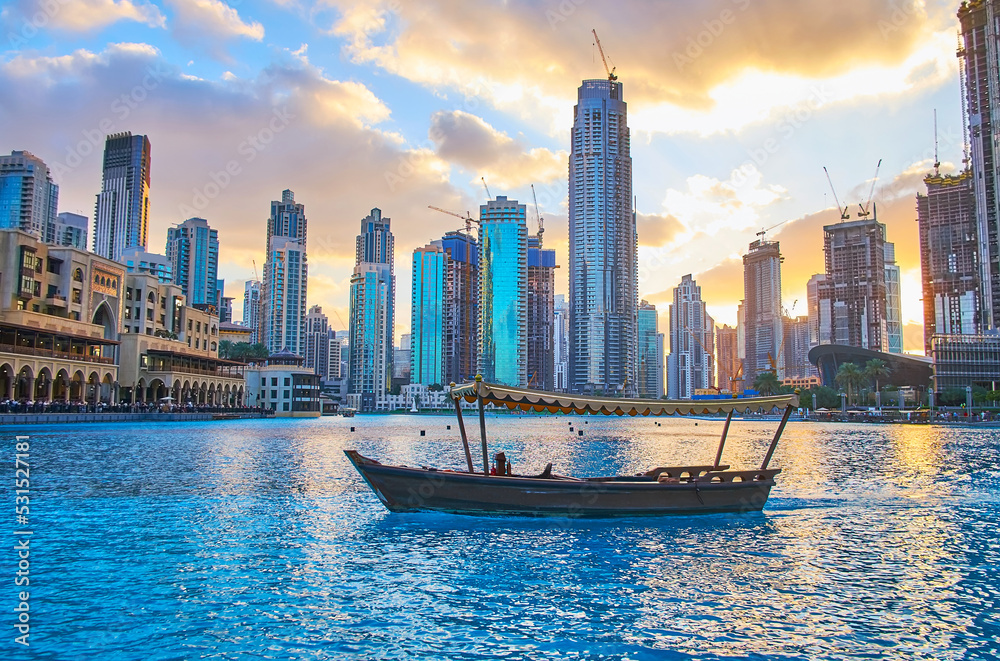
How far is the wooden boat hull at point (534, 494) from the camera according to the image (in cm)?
2066

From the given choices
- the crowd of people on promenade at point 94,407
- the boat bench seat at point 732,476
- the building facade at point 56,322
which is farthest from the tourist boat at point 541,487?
the building facade at point 56,322

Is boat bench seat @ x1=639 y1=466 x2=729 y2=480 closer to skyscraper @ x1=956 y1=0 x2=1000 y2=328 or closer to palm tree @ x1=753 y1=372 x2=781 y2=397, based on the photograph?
palm tree @ x1=753 y1=372 x2=781 y2=397

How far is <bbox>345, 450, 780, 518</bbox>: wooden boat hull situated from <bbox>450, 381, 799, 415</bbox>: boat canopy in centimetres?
234

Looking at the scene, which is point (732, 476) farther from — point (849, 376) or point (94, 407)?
point (849, 376)

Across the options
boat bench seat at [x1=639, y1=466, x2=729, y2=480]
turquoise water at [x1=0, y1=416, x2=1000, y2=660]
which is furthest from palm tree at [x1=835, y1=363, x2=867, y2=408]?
boat bench seat at [x1=639, y1=466, x2=729, y2=480]

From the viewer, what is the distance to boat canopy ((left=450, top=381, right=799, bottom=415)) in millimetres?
20380

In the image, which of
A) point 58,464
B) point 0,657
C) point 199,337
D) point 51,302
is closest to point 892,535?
point 0,657

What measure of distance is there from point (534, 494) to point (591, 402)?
344 cm

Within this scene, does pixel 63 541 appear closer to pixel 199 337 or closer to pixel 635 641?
pixel 635 641

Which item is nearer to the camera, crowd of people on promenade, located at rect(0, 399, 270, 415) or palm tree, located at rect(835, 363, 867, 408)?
crowd of people on promenade, located at rect(0, 399, 270, 415)

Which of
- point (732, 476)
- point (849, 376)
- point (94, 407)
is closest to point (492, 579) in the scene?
point (732, 476)

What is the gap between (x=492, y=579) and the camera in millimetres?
14898

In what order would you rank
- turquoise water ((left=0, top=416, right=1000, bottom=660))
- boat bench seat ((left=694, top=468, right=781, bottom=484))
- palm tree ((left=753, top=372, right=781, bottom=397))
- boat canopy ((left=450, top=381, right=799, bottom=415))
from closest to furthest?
turquoise water ((left=0, top=416, right=1000, bottom=660)), boat canopy ((left=450, top=381, right=799, bottom=415)), boat bench seat ((left=694, top=468, right=781, bottom=484)), palm tree ((left=753, top=372, right=781, bottom=397))

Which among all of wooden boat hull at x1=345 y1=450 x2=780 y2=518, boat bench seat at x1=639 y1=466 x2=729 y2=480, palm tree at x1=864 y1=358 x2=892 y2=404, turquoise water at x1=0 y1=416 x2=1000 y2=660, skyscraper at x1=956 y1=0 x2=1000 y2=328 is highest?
skyscraper at x1=956 y1=0 x2=1000 y2=328
